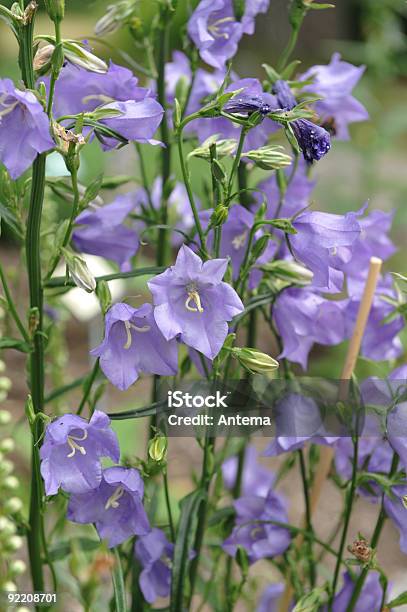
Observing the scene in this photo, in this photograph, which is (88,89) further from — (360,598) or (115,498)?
(360,598)

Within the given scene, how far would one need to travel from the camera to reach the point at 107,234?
1.10 metres

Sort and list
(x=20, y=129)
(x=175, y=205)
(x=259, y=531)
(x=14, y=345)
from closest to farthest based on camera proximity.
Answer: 1. (x=20, y=129)
2. (x=14, y=345)
3. (x=259, y=531)
4. (x=175, y=205)

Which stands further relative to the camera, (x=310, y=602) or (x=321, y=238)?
(x=310, y=602)

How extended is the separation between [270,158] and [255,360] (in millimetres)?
207

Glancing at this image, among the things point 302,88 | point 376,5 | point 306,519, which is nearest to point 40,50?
point 302,88

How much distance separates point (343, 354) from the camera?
2924mm

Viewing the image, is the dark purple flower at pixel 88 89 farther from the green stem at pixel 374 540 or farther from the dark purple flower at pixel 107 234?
the green stem at pixel 374 540

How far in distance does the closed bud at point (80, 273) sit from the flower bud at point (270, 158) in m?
0.20

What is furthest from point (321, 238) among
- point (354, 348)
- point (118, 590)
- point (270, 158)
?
point (118, 590)

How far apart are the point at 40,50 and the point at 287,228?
1.01 feet

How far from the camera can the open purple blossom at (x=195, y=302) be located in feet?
2.67

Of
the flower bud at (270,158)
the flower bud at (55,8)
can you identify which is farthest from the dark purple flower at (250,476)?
the flower bud at (55,8)

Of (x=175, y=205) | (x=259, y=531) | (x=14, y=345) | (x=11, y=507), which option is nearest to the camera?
(x=14, y=345)

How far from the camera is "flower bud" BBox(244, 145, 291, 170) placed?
0.87 m
